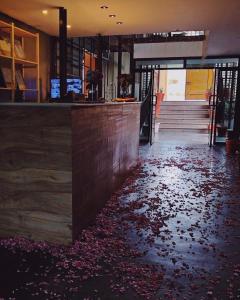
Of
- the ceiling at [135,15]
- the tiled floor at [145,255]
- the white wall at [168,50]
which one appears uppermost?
the white wall at [168,50]

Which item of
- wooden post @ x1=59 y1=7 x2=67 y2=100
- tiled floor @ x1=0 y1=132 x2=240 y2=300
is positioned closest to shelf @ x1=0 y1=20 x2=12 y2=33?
wooden post @ x1=59 y1=7 x2=67 y2=100

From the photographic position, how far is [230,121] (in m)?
8.85

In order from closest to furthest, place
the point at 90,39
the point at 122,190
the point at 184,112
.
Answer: the point at 122,190, the point at 90,39, the point at 184,112

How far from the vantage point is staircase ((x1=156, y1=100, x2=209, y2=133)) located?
38.6 ft

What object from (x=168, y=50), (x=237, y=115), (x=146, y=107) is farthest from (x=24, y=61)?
(x=237, y=115)

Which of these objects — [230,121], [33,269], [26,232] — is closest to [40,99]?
[26,232]

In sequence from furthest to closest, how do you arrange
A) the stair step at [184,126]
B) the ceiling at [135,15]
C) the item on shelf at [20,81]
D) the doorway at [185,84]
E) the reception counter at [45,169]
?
the doorway at [185,84] → the stair step at [184,126] → the item on shelf at [20,81] → the ceiling at [135,15] → the reception counter at [45,169]

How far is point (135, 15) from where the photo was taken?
482cm

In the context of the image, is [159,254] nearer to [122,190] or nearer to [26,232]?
[26,232]

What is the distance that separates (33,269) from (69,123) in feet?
3.46

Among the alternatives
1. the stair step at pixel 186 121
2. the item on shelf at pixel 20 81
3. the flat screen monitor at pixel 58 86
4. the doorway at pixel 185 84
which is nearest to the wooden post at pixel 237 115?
the stair step at pixel 186 121

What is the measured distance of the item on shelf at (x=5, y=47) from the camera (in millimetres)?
→ 4426

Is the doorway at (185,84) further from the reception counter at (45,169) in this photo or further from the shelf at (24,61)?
the reception counter at (45,169)

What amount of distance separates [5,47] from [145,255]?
3.61 metres
